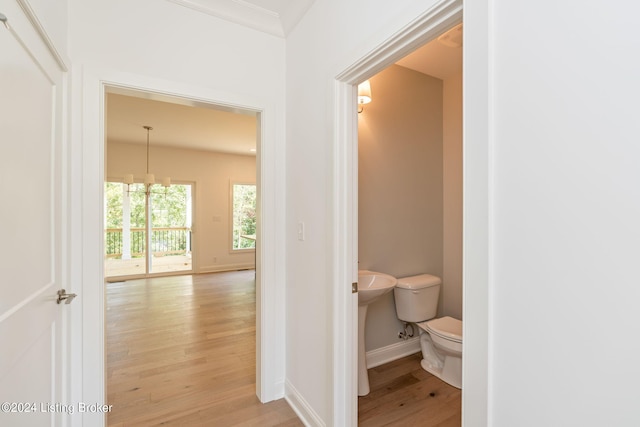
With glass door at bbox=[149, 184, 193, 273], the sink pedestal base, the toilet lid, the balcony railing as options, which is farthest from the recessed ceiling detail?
the balcony railing

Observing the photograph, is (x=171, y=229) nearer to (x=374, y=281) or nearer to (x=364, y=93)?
(x=374, y=281)

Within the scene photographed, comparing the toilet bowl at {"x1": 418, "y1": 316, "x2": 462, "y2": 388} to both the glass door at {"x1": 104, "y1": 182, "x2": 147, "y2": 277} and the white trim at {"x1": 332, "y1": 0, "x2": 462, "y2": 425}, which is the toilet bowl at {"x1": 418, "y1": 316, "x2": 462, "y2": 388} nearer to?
the white trim at {"x1": 332, "y1": 0, "x2": 462, "y2": 425}

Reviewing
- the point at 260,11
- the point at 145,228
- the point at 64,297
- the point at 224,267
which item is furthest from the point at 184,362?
the point at 145,228

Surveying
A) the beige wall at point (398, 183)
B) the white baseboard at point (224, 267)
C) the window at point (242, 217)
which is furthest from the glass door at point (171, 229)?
the beige wall at point (398, 183)

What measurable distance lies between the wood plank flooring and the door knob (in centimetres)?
97

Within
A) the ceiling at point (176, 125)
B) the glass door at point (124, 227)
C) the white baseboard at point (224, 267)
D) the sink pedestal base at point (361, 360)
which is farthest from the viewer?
the white baseboard at point (224, 267)

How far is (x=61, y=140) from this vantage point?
147 cm

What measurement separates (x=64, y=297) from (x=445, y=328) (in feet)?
8.14

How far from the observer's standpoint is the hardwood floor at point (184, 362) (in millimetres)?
1959

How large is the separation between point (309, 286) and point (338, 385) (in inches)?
22.2

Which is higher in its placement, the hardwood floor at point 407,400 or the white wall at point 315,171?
the white wall at point 315,171
